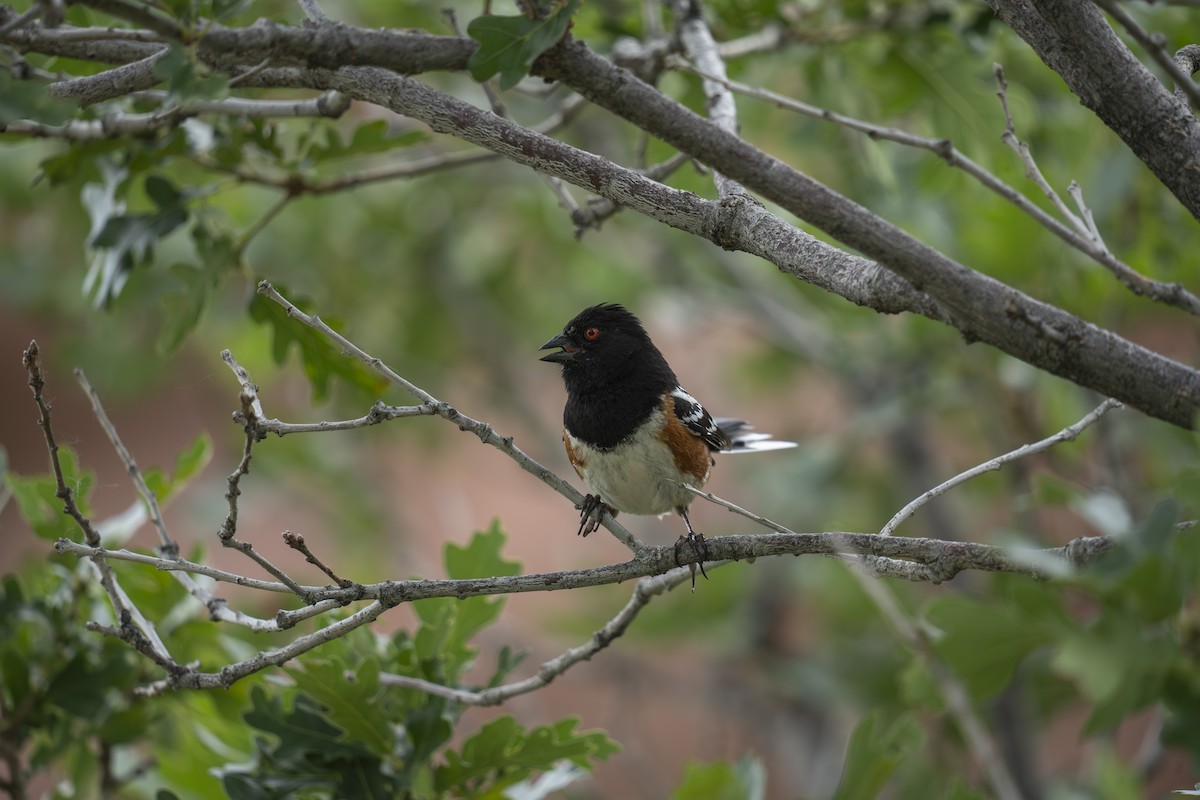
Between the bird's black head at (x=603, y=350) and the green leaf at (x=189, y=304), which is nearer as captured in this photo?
the green leaf at (x=189, y=304)

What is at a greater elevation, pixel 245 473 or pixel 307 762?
pixel 245 473

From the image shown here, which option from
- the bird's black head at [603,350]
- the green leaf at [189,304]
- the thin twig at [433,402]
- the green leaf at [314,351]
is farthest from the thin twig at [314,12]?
the bird's black head at [603,350]

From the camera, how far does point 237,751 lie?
7.97 ft

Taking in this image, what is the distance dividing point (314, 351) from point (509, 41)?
3.14 ft

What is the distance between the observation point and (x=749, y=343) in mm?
7547

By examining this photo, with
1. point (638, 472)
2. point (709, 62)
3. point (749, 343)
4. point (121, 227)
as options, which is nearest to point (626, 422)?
point (638, 472)

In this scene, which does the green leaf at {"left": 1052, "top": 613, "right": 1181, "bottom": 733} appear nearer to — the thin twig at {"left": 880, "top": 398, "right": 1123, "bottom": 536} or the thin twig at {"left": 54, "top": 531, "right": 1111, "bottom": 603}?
the thin twig at {"left": 54, "top": 531, "right": 1111, "bottom": 603}

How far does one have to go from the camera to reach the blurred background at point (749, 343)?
3.30m

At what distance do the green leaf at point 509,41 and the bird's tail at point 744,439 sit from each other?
1315 mm

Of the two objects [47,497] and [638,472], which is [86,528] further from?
[638,472]

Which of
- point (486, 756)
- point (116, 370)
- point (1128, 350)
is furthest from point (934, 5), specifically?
point (116, 370)

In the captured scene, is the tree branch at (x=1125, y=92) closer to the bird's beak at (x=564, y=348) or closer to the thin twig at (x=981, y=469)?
the thin twig at (x=981, y=469)

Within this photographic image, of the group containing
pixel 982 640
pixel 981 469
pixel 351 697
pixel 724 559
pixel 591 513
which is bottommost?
pixel 591 513

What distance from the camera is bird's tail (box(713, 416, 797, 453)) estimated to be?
3.07 m
